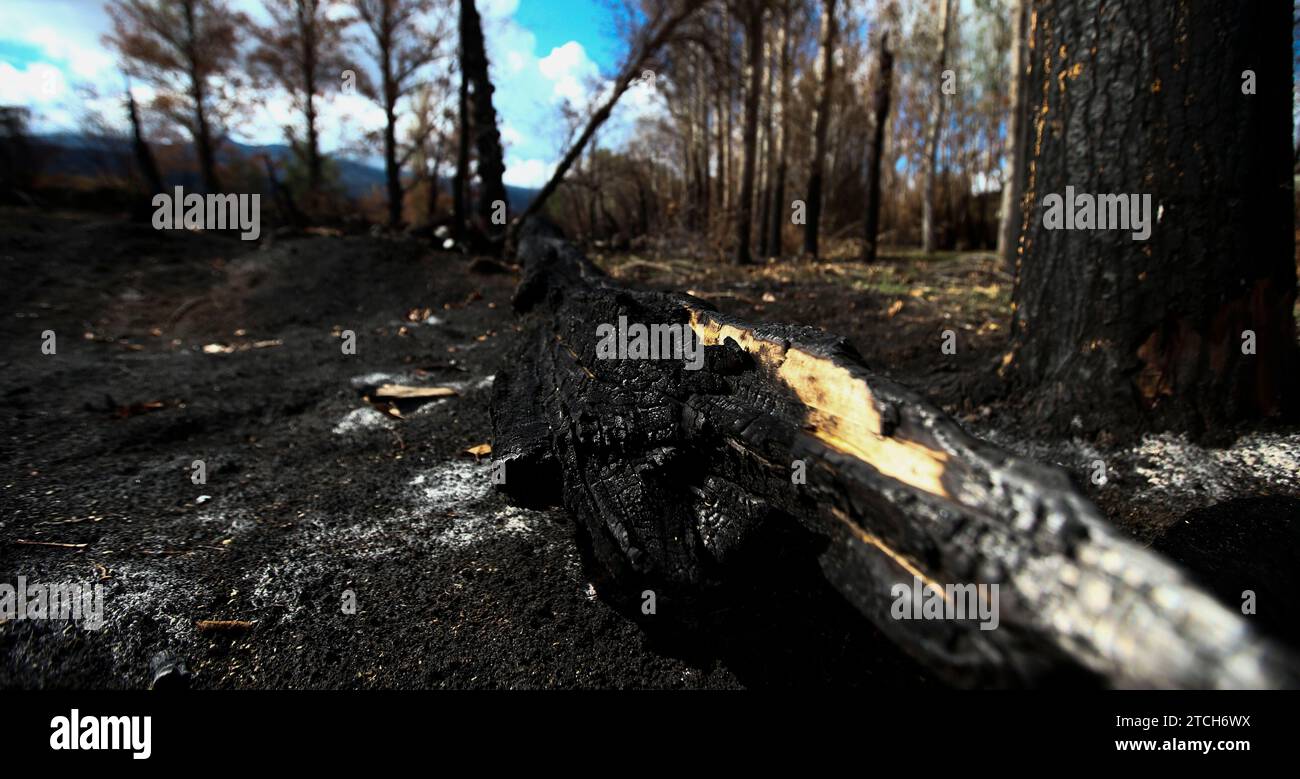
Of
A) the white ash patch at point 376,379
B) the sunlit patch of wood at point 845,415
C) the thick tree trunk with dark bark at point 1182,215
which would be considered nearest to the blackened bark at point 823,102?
the thick tree trunk with dark bark at point 1182,215

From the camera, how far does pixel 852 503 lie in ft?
3.79

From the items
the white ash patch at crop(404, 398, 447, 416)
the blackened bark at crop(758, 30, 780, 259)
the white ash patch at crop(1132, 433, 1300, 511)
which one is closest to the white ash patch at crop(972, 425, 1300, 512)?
the white ash patch at crop(1132, 433, 1300, 511)

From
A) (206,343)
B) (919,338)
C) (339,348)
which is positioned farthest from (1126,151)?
(206,343)

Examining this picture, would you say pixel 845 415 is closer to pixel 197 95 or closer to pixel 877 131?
pixel 877 131

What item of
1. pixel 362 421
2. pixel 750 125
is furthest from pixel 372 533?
pixel 750 125

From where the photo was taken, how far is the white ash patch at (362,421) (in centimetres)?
316

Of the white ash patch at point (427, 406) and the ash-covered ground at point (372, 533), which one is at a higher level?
the white ash patch at point (427, 406)

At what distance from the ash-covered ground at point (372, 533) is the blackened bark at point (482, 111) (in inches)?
228

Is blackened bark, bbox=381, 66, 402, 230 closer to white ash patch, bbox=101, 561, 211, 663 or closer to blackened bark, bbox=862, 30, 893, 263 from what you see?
blackened bark, bbox=862, 30, 893, 263

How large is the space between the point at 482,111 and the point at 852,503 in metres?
10.0

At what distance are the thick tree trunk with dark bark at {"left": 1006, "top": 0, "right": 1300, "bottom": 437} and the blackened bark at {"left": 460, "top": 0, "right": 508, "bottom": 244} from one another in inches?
321

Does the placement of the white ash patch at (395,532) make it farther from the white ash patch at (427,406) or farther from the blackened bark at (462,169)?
the blackened bark at (462,169)
